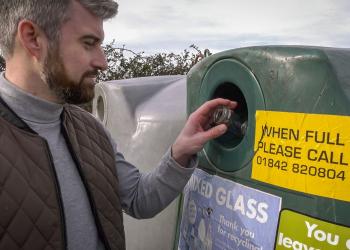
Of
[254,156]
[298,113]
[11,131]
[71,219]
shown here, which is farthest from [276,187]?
[11,131]

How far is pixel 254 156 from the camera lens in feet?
5.00

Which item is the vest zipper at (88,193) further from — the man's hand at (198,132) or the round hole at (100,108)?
the round hole at (100,108)

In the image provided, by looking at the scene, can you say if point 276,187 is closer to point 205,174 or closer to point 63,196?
point 205,174

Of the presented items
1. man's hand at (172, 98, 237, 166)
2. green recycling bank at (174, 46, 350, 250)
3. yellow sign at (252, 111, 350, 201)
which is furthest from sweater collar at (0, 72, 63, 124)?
yellow sign at (252, 111, 350, 201)

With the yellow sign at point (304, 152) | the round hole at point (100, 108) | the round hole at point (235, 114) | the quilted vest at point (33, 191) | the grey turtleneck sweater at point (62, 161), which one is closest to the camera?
the yellow sign at point (304, 152)

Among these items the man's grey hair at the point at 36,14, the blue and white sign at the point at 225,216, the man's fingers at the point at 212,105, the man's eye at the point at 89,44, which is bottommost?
the blue and white sign at the point at 225,216

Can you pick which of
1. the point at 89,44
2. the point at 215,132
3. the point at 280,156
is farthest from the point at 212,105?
the point at 89,44

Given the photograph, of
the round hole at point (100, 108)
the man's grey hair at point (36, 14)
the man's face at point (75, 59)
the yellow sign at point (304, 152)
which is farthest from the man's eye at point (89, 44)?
the round hole at point (100, 108)

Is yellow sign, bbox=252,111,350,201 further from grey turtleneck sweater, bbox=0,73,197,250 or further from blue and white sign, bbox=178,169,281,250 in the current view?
grey turtleneck sweater, bbox=0,73,197,250

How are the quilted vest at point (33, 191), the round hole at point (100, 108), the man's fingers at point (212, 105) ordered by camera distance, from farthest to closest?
1. the round hole at point (100, 108)
2. the man's fingers at point (212, 105)
3. the quilted vest at point (33, 191)

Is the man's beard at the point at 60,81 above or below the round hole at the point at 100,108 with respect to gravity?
above

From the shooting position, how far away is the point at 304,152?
1316 mm

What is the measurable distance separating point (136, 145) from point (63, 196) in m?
1.32

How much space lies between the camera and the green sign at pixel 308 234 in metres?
1.23
